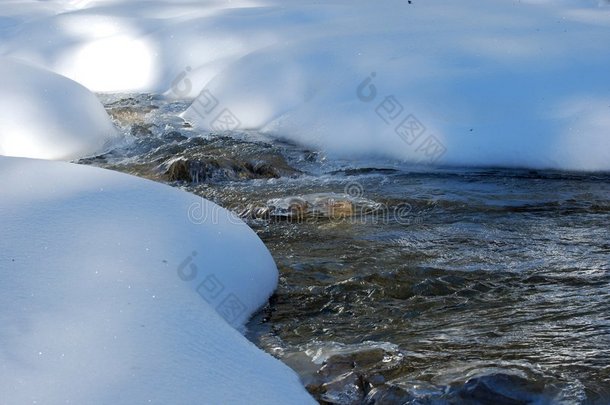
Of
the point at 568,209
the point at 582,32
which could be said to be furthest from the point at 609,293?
the point at 582,32

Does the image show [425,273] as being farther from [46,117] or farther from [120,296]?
[46,117]

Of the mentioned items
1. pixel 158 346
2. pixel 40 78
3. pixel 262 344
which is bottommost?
pixel 262 344

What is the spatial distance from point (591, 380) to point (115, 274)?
1.40m

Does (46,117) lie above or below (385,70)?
below

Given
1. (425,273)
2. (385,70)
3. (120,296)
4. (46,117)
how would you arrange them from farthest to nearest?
(385,70) → (46,117) → (425,273) → (120,296)

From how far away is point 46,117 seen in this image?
5.59 metres

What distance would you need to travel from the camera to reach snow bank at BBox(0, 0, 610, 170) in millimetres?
5219

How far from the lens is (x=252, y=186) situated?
5020 mm

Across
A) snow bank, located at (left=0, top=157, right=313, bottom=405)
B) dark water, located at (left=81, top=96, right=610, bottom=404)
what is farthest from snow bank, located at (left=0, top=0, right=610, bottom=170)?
snow bank, located at (left=0, top=157, right=313, bottom=405)

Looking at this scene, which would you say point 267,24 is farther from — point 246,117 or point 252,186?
point 252,186

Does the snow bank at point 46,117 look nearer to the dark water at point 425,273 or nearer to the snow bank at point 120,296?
the dark water at point 425,273

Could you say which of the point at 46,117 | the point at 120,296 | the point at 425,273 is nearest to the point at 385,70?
the point at 46,117

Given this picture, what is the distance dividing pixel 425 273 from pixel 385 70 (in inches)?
102

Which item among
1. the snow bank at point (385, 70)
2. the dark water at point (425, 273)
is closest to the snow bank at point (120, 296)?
the dark water at point (425, 273)
